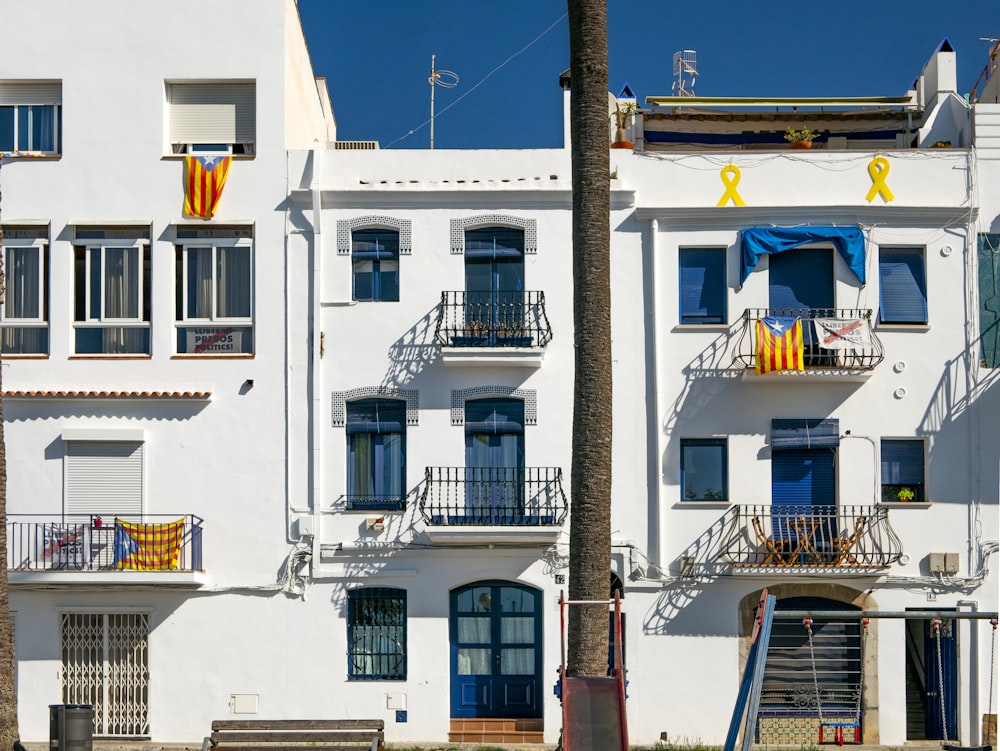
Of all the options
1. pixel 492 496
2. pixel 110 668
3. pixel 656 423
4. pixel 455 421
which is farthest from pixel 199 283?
pixel 656 423

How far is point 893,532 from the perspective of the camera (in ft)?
79.0

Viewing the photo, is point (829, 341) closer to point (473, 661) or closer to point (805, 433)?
point (805, 433)

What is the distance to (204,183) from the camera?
2441 centimetres

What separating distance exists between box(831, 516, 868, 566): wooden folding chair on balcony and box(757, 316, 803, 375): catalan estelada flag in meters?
2.84

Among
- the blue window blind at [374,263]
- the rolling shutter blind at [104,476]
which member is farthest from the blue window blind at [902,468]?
the rolling shutter blind at [104,476]

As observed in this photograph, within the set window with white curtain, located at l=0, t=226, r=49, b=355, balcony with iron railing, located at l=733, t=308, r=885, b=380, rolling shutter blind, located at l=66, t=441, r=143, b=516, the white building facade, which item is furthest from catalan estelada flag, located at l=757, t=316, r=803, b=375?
window with white curtain, located at l=0, t=226, r=49, b=355

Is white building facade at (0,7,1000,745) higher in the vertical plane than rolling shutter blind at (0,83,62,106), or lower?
lower

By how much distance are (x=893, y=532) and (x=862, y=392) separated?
7.99ft

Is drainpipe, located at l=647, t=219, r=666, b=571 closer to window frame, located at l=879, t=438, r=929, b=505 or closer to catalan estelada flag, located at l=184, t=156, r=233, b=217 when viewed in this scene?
window frame, located at l=879, t=438, r=929, b=505

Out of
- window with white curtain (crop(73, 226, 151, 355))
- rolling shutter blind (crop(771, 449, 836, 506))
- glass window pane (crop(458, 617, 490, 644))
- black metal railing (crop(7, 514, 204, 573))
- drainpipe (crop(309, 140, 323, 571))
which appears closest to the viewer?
black metal railing (crop(7, 514, 204, 573))

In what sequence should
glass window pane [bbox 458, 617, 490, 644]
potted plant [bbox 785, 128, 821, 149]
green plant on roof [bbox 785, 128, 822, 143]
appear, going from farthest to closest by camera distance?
1. green plant on roof [bbox 785, 128, 822, 143]
2. potted plant [bbox 785, 128, 821, 149]
3. glass window pane [bbox 458, 617, 490, 644]

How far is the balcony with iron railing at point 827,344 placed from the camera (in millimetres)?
23625

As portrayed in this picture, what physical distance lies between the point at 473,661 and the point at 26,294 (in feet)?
32.8

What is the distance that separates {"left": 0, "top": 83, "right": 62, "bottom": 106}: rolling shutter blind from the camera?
24.8 metres
